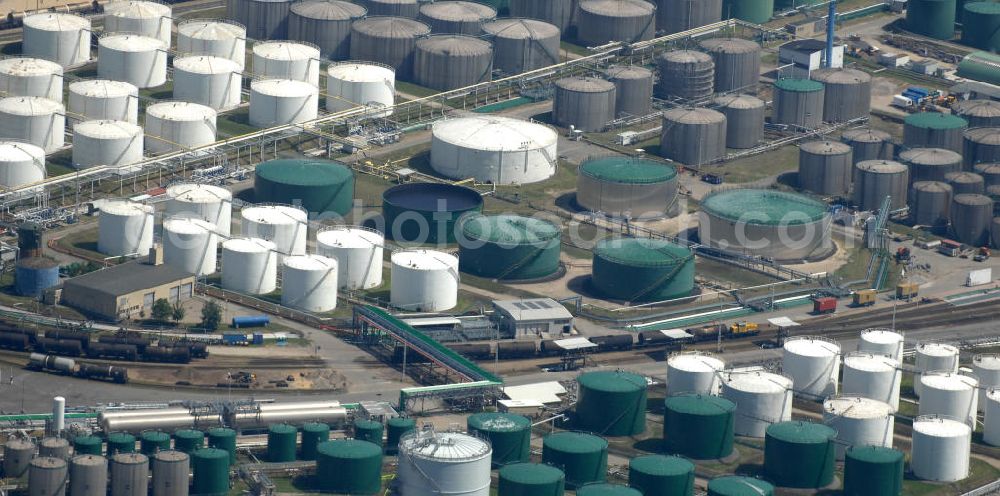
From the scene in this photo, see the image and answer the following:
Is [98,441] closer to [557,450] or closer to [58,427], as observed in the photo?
[58,427]

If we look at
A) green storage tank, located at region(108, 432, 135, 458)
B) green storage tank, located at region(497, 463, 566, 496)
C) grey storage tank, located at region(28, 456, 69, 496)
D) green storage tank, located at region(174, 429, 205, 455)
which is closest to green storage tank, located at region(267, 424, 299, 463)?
green storage tank, located at region(174, 429, 205, 455)

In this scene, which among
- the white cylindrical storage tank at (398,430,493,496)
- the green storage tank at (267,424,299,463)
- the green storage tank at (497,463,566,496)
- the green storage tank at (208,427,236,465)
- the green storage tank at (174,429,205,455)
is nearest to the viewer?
the green storage tank at (497,463,566,496)

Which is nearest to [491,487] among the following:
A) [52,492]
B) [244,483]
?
[244,483]

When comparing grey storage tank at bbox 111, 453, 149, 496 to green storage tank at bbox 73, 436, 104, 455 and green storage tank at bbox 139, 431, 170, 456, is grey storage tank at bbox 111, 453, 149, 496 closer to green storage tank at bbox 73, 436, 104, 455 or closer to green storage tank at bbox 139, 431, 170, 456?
green storage tank at bbox 73, 436, 104, 455

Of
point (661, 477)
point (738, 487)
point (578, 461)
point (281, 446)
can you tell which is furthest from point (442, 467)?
point (738, 487)
